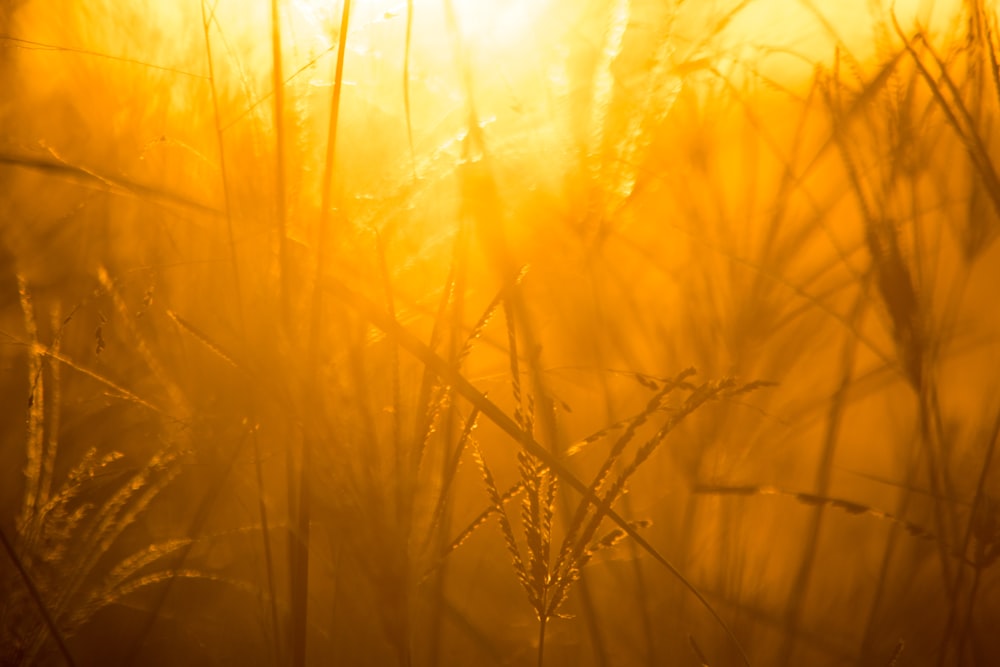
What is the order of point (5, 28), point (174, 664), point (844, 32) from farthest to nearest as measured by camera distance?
point (5, 28) < point (844, 32) < point (174, 664)

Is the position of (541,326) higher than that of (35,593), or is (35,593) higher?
(541,326)

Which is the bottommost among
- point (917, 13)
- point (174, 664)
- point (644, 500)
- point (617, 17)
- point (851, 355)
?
point (174, 664)

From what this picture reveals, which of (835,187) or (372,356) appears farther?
(835,187)

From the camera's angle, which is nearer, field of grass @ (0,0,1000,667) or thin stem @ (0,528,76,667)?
thin stem @ (0,528,76,667)

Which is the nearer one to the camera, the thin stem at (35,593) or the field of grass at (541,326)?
the thin stem at (35,593)

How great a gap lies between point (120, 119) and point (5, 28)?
156mm

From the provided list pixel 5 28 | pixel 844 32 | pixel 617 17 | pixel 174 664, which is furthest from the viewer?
pixel 5 28

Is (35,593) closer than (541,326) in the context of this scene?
Yes

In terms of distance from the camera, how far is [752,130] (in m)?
0.79

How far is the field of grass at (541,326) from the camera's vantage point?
0.48 m

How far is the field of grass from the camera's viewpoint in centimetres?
48

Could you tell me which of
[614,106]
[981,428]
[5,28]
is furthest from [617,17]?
[5,28]

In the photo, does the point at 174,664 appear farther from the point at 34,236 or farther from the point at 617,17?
the point at 617,17

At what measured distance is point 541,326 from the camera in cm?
66
